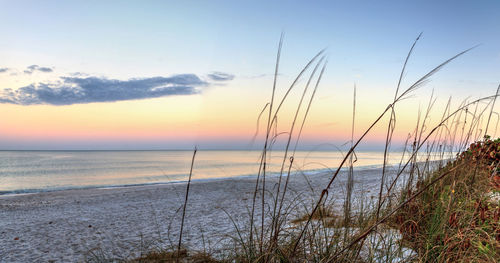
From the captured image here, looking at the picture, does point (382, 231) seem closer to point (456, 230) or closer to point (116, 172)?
point (456, 230)

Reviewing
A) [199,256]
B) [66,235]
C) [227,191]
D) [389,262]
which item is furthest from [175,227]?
[227,191]

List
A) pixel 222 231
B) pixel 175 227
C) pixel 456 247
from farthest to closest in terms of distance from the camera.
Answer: pixel 175 227 → pixel 222 231 → pixel 456 247

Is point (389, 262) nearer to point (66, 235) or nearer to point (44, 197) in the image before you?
point (66, 235)

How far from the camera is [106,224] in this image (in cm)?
681

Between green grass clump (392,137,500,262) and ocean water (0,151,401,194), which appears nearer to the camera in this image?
green grass clump (392,137,500,262)

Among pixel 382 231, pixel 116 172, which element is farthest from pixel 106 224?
A: pixel 116 172

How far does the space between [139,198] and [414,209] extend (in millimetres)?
9141

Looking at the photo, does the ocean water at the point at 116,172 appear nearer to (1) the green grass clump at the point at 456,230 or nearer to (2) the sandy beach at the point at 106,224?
(1) the green grass clump at the point at 456,230

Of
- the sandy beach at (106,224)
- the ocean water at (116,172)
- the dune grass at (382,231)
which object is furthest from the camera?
the ocean water at (116,172)

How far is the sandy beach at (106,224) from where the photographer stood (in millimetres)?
4551

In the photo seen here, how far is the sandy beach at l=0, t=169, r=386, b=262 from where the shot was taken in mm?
4551

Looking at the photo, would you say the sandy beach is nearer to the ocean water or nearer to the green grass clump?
the green grass clump

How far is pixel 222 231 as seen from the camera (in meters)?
5.25

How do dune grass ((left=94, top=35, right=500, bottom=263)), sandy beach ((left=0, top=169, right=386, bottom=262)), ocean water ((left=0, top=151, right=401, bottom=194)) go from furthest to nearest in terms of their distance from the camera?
1. ocean water ((left=0, top=151, right=401, bottom=194))
2. sandy beach ((left=0, top=169, right=386, bottom=262))
3. dune grass ((left=94, top=35, right=500, bottom=263))
